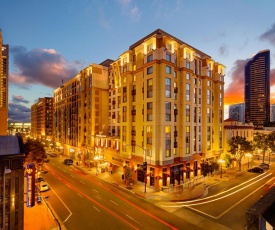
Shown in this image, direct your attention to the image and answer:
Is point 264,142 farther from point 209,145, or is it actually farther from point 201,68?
point 201,68

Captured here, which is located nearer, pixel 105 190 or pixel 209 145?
pixel 105 190

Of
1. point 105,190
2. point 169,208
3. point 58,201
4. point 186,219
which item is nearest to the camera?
point 186,219

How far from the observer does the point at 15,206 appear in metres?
19.0

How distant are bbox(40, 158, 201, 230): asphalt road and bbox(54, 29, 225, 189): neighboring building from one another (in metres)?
6.45

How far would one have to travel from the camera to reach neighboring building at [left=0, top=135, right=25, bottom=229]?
18.5 metres

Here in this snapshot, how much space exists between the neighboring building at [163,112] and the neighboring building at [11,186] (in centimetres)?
1904

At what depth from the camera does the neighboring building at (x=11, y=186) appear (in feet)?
60.7

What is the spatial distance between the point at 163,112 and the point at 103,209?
19290mm

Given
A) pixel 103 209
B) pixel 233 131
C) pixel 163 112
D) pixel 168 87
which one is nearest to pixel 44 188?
pixel 103 209

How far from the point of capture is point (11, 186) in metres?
18.9

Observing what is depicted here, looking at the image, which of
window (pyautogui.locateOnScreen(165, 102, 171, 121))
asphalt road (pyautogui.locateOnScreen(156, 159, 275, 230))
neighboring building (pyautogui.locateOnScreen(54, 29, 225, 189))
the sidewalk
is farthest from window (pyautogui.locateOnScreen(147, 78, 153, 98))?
asphalt road (pyautogui.locateOnScreen(156, 159, 275, 230))

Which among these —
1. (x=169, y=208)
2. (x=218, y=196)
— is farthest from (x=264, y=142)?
(x=169, y=208)

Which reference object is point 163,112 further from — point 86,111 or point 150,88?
point 86,111

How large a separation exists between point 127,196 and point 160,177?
723cm
